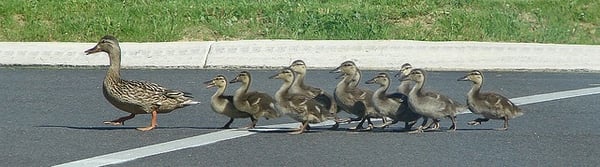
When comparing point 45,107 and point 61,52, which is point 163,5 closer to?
point 61,52

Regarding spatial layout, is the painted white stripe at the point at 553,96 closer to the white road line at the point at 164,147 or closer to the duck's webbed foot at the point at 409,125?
the duck's webbed foot at the point at 409,125

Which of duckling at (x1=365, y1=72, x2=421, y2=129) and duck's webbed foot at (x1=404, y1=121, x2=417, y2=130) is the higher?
duckling at (x1=365, y1=72, x2=421, y2=129)

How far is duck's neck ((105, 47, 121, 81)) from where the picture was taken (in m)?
12.0

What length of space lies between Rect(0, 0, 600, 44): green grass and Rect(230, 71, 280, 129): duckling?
26.0 feet

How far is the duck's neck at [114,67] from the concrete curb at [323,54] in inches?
220

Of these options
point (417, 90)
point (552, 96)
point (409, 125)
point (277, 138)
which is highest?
point (417, 90)

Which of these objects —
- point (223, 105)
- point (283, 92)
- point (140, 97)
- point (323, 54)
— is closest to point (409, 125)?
point (283, 92)

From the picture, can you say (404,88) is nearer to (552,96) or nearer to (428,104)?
(428,104)

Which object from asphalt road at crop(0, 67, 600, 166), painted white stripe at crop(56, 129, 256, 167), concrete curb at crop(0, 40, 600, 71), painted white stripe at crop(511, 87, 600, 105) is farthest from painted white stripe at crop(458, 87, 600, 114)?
painted white stripe at crop(56, 129, 256, 167)

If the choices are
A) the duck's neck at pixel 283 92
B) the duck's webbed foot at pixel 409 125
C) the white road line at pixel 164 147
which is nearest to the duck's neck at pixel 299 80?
the duck's neck at pixel 283 92

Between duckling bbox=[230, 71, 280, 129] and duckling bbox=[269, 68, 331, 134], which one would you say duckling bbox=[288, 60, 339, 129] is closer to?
duckling bbox=[269, 68, 331, 134]

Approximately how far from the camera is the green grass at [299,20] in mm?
20219

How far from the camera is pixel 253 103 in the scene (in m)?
12.0

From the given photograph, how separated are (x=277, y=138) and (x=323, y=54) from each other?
283 inches
